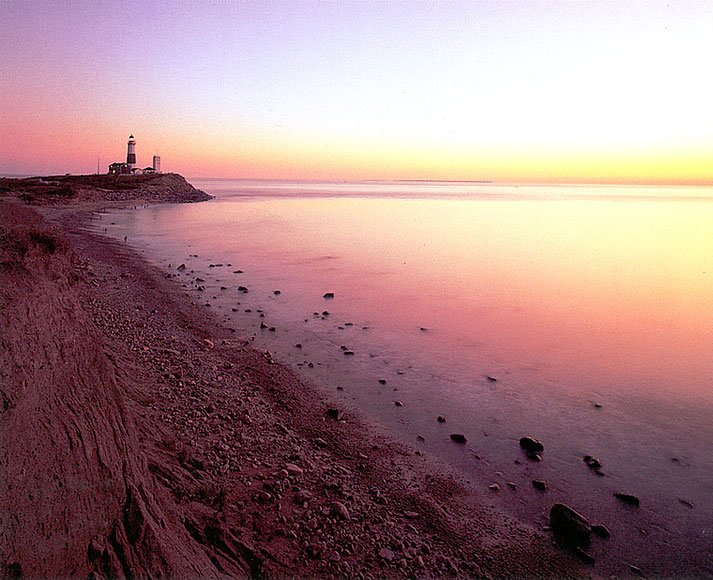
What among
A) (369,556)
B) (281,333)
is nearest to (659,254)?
(281,333)

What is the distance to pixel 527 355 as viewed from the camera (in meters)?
13.7

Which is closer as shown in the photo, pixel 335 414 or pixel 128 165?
pixel 335 414

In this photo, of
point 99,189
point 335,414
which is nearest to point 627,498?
point 335,414

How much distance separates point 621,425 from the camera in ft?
32.0

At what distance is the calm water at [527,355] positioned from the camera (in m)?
7.53

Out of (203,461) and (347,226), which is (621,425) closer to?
(203,461)

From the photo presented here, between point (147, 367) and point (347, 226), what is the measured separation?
1576 inches

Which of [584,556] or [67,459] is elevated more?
[67,459]

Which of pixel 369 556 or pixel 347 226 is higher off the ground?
pixel 347 226

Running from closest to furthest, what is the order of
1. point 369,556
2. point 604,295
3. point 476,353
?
point 369,556 < point 476,353 < point 604,295

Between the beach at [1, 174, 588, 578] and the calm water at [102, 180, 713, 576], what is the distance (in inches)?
44.0

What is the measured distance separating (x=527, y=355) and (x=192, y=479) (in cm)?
1082

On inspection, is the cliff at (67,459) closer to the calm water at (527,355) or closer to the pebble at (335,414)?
the pebble at (335,414)

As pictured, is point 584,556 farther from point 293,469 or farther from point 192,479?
point 192,479
